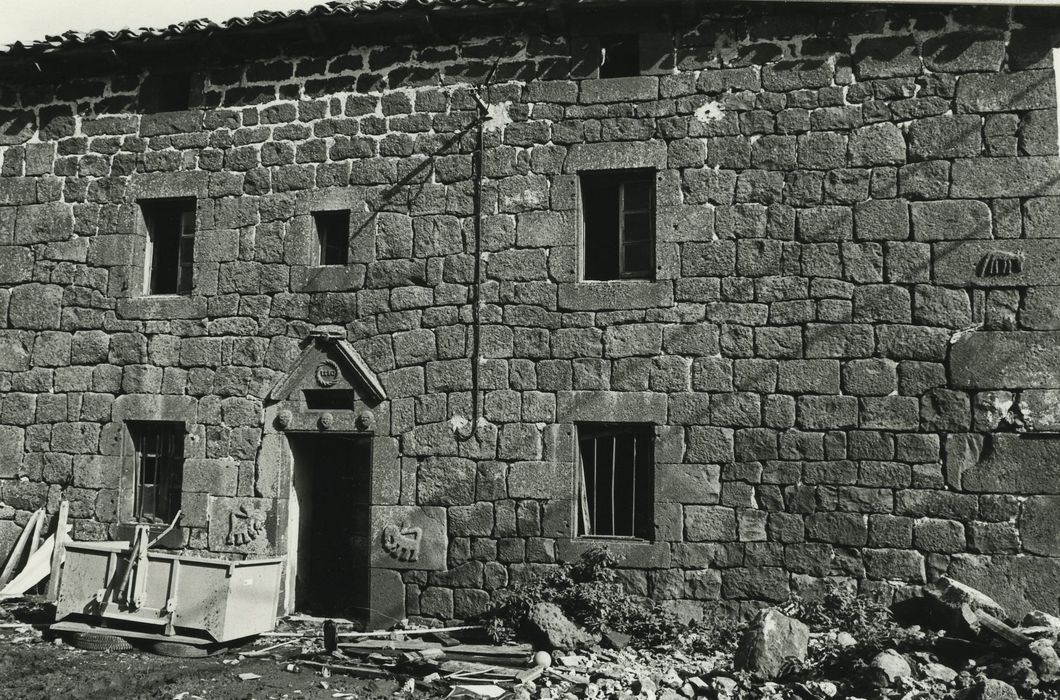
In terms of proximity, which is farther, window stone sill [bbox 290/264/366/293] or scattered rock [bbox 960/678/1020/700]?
window stone sill [bbox 290/264/366/293]

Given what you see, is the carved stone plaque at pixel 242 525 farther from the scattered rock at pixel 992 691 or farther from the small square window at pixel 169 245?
the scattered rock at pixel 992 691

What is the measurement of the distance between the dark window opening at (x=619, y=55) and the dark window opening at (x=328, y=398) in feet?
12.8

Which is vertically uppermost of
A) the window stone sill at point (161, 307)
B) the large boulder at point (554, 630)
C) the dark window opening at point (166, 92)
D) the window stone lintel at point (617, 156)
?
the dark window opening at point (166, 92)

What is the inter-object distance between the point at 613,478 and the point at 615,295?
1643 mm

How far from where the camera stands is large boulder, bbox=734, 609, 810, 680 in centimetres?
593

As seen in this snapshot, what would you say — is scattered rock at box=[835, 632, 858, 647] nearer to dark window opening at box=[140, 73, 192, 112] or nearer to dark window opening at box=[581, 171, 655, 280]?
dark window opening at box=[581, 171, 655, 280]

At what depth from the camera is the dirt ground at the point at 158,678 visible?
6.02m

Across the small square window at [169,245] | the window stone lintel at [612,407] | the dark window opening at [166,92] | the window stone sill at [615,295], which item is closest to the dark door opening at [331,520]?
the window stone lintel at [612,407]

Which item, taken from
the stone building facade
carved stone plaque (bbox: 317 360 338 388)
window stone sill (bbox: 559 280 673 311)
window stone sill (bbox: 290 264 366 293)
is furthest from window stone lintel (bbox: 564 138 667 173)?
carved stone plaque (bbox: 317 360 338 388)

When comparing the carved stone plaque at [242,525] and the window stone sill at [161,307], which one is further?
the window stone sill at [161,307]

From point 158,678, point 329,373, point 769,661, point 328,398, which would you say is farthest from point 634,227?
point 158,678

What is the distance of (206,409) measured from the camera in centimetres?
860

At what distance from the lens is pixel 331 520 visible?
28.5ft

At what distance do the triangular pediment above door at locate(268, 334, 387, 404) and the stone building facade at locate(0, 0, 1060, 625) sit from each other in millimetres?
30
